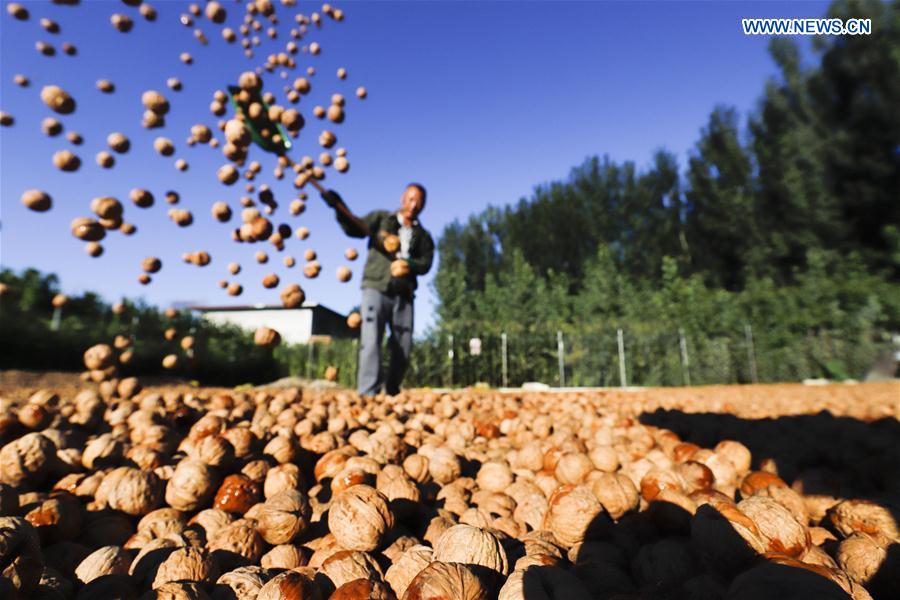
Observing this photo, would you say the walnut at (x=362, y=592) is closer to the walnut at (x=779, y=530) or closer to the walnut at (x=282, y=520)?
the walnut at (x=282, y=520)

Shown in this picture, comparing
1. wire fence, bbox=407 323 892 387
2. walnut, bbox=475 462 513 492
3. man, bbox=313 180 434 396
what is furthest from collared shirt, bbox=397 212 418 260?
wire fence, bbox=407 323 892 387

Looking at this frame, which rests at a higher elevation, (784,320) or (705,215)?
(705,215)

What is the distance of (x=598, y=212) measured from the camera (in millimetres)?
31375

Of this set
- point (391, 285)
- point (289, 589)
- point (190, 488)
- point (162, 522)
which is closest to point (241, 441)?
point (190, 488)

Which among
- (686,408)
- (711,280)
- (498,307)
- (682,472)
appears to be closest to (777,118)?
(711,280)

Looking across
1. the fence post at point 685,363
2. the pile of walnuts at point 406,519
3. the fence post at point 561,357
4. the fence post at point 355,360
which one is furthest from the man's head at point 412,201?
the fence post at point 685,363

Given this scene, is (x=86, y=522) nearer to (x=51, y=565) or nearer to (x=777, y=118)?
(x=51, y=565)

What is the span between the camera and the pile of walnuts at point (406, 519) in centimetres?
112

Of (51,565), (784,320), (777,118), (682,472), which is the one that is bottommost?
(51,565)

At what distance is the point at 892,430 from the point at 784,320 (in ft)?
62.4

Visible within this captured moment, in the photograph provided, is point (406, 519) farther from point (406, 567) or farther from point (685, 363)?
point (685, 363)

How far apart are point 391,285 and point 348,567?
369 centimetres

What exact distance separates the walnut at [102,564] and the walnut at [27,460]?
676 millimetres

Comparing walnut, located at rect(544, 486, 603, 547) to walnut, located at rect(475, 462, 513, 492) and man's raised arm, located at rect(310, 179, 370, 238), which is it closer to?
walnut, located at rect(475, 462, 513, 492)
